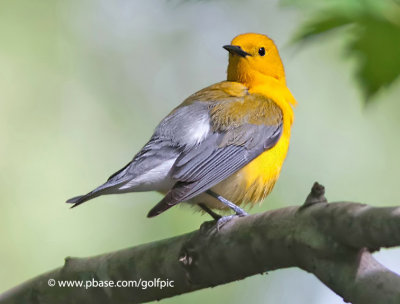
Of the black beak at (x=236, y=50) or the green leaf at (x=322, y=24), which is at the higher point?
the black beak at (x=236, y=50)

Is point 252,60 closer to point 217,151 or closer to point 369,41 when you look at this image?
point 217,151

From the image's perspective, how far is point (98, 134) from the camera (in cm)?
826

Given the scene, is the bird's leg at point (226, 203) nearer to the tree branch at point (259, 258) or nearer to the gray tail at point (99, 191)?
the gray tail at point (99, 191)

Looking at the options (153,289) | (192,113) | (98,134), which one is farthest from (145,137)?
(153,289)

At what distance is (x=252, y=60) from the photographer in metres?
5.79

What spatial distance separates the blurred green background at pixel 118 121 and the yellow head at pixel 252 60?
0.92 metres

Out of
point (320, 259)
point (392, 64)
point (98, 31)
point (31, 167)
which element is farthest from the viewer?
point (98, 31)

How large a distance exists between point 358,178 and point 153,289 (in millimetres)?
5076

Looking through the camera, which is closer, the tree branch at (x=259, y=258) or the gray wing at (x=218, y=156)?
the tree branch at (x=259, y=258)

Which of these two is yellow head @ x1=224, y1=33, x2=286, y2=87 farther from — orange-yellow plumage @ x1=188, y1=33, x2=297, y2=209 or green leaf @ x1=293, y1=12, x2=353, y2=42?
green leaf @ x1=293, y1=12, x2=353, y2=42

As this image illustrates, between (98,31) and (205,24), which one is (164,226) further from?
(98,31)

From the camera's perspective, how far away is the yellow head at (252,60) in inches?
226

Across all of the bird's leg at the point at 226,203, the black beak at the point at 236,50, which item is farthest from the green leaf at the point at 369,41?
the black beak at the point at 236,50

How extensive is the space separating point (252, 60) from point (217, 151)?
1.31 metres
